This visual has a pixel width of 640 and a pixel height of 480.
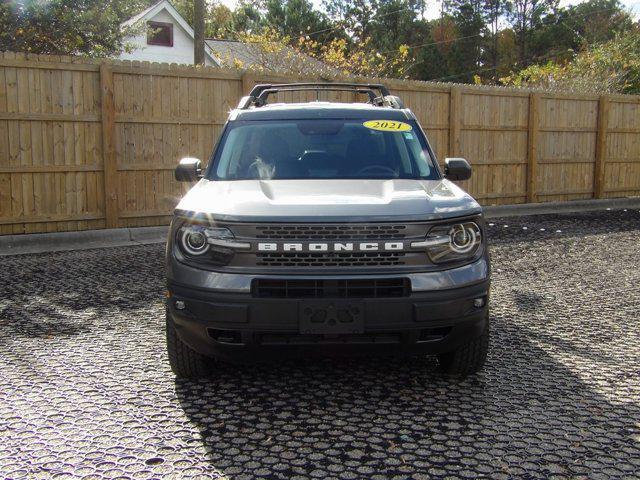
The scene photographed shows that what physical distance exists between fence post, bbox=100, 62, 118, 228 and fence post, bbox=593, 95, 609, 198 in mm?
11446

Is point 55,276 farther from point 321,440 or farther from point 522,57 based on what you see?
point 522,57

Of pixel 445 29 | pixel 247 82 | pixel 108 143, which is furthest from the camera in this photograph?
pixel 445 29

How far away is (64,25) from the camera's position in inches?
731

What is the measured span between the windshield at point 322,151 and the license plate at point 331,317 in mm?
→ 1465

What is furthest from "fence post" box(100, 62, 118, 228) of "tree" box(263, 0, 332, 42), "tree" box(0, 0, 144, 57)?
"tree" box(263, 0, 332, 42)

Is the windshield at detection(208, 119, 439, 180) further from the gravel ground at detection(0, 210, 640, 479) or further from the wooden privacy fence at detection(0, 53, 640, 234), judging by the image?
the wooden privacy fence at detection(0, 53, 640, 234)

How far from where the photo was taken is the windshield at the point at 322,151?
5.13 m

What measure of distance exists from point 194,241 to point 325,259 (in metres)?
0.76

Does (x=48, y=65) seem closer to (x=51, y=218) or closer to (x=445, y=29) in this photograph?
(x=51, y=218)

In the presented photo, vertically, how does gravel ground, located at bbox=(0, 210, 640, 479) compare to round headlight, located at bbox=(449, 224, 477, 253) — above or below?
below

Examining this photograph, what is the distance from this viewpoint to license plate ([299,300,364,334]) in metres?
3.78

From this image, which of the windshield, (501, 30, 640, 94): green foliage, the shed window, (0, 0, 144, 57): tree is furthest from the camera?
the shed window

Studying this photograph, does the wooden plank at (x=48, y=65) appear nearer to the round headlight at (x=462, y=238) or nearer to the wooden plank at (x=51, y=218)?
the wooden plank at (x=51, y=218)

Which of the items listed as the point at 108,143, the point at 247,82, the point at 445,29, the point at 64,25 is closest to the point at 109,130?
the point at 108,143
